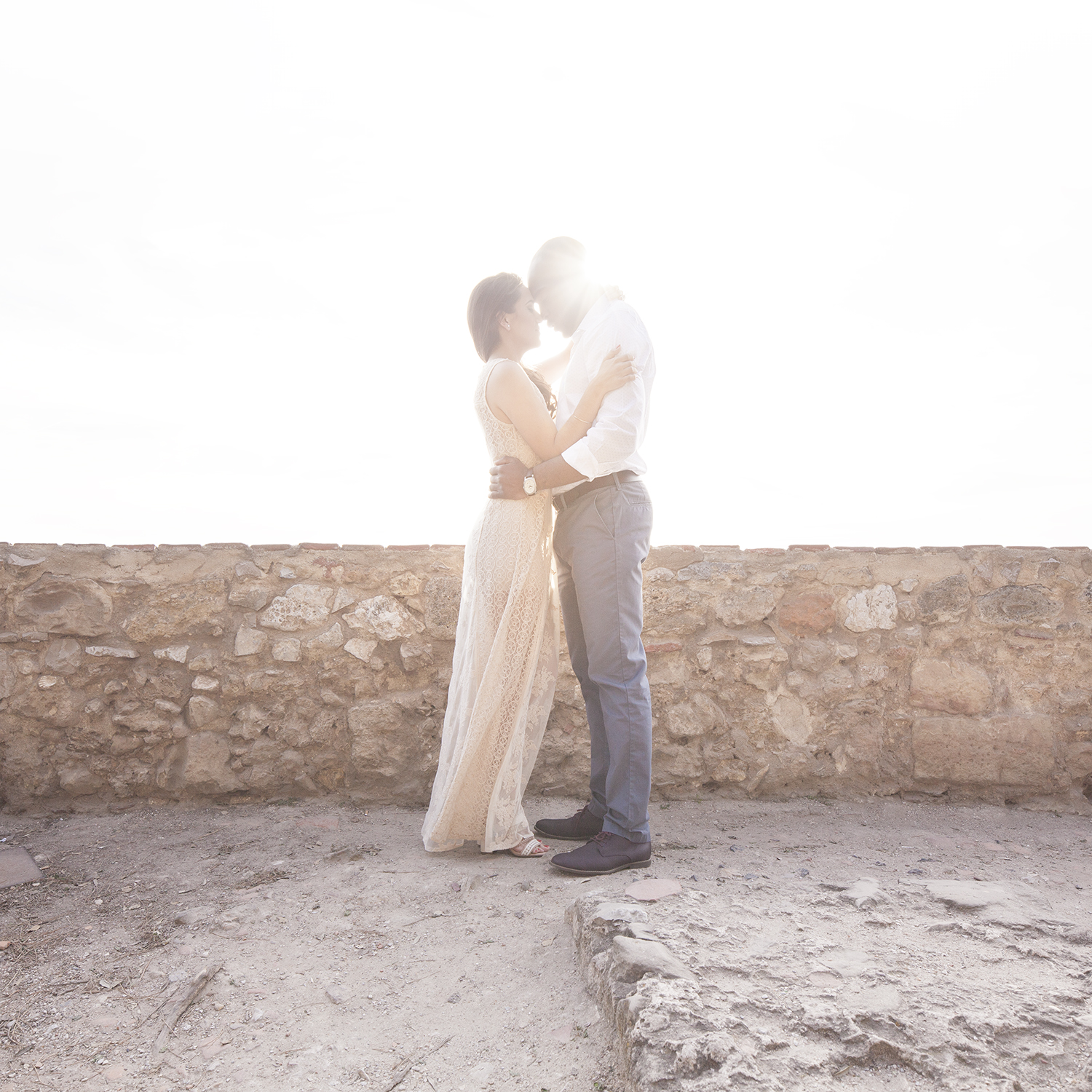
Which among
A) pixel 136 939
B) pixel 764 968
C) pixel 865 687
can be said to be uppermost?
pixel 865 687

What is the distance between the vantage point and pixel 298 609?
2676mm

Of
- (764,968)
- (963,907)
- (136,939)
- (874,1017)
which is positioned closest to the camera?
(874,1017)

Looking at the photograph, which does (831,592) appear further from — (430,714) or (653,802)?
(430,714)

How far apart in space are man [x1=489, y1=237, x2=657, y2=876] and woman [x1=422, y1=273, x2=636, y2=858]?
0.22ft

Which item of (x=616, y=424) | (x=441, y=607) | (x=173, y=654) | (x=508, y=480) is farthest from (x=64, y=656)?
(x=616, y=424)

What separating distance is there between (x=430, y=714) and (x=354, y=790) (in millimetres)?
381

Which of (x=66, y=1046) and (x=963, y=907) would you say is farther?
(x=963, y=907)

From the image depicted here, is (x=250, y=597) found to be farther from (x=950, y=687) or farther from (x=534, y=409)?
(x=950, y=687)

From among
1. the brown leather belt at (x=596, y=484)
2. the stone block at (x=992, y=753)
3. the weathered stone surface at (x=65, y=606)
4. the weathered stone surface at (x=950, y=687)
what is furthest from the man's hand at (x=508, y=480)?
the stone block at (x=992, y=753)

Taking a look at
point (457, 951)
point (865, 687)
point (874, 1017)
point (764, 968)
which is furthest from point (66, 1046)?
point (865, 687)

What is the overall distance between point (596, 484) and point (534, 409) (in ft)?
0.92

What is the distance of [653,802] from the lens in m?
Answer: 2.64

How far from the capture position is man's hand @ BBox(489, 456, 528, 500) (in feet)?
7.00

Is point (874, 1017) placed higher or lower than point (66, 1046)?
higher
